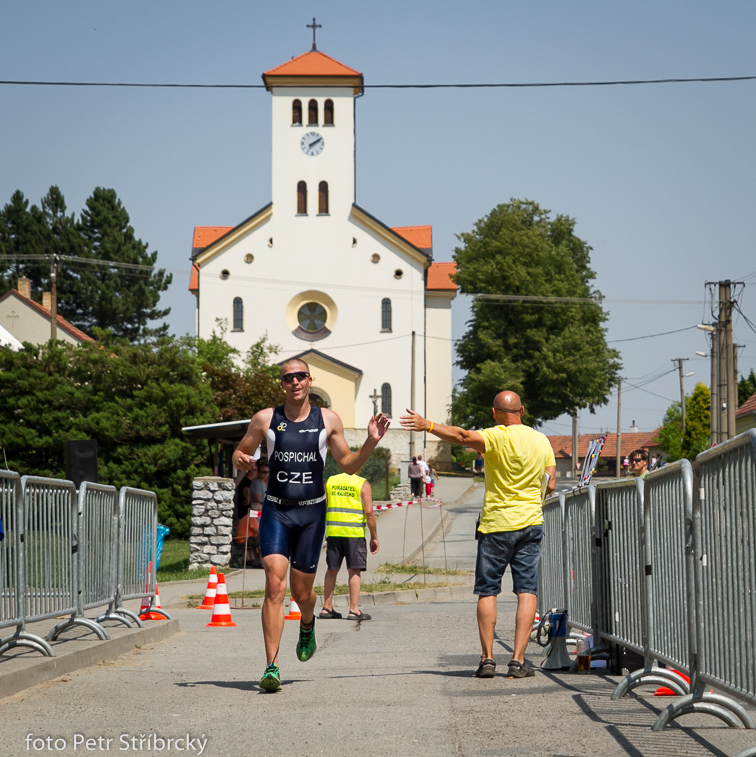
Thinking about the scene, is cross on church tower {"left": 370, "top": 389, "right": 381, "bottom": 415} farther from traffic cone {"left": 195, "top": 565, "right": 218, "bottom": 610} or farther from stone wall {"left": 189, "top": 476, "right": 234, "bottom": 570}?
traffic cone {"left": 195, "top": 565, "right": 218, "bottom": 610}

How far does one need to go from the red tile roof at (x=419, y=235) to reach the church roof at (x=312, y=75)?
449 inches

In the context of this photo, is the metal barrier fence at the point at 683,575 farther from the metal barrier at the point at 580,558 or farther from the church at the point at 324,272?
the church at the point at 324,272

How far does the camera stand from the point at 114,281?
7894cm

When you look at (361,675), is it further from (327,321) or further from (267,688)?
(327,321)

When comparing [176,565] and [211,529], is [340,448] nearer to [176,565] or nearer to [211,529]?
[211,529]

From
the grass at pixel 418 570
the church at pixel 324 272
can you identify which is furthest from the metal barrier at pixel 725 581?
the church at pixel 324 272

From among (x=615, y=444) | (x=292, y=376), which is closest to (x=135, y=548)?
(x=292, y=376)

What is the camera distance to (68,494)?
324 inches

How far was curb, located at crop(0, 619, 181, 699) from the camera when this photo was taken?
245 inches

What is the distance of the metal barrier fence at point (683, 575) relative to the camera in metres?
4.37

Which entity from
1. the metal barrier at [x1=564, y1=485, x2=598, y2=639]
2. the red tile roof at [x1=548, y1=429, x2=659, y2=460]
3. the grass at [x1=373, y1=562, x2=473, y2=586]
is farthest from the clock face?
Result: the red tile roof at [x1=548, y1=429, x2=659, y2=460]

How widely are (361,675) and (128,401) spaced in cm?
2398

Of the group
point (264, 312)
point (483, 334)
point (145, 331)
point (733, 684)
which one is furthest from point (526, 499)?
point (145, 331)

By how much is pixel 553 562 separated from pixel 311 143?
53.7m
